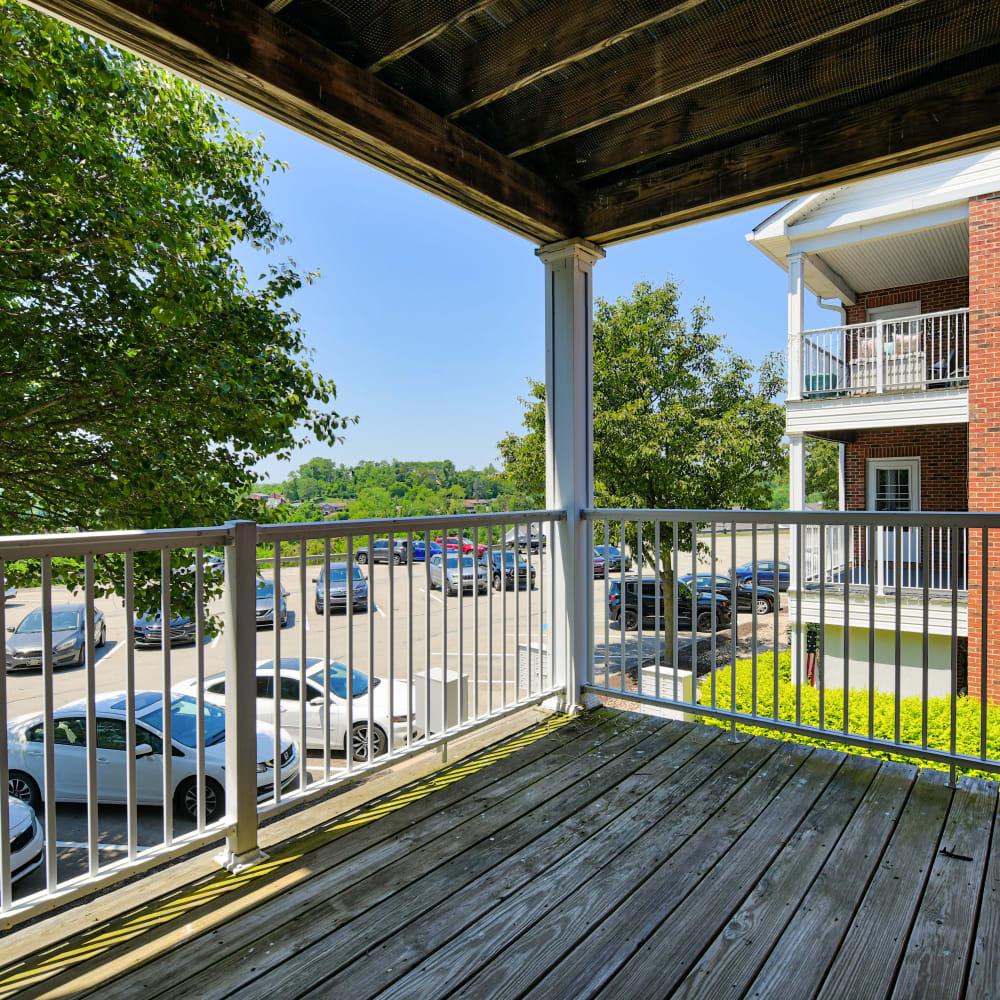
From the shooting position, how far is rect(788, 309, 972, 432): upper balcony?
26.7 ft

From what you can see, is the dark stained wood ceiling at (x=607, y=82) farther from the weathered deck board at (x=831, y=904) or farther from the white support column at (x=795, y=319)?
the white support column at (x=795, y=319)

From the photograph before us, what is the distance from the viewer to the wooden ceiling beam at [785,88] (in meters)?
2.03

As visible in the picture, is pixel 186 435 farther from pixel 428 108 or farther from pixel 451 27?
pixel 451 27

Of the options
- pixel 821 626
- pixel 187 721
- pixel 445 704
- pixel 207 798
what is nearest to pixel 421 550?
pixel 445 704

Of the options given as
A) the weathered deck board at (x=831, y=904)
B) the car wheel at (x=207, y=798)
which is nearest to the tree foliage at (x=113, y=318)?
the car wheel at (x=207, y=798)

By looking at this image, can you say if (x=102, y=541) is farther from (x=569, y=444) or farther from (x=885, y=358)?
(x=885, y=358)

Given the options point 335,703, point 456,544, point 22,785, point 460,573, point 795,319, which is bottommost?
point 22,785

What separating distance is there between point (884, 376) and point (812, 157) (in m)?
7.32

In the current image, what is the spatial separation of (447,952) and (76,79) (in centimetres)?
676

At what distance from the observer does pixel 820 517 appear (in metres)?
2.50

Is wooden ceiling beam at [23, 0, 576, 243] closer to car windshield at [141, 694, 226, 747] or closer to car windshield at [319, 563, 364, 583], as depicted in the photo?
car windshield at [319, 563, 364, 583]

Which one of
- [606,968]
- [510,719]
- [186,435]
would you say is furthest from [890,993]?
[186,435]

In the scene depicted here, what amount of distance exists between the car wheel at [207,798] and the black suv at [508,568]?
2.68m

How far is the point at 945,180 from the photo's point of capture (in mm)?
7789
